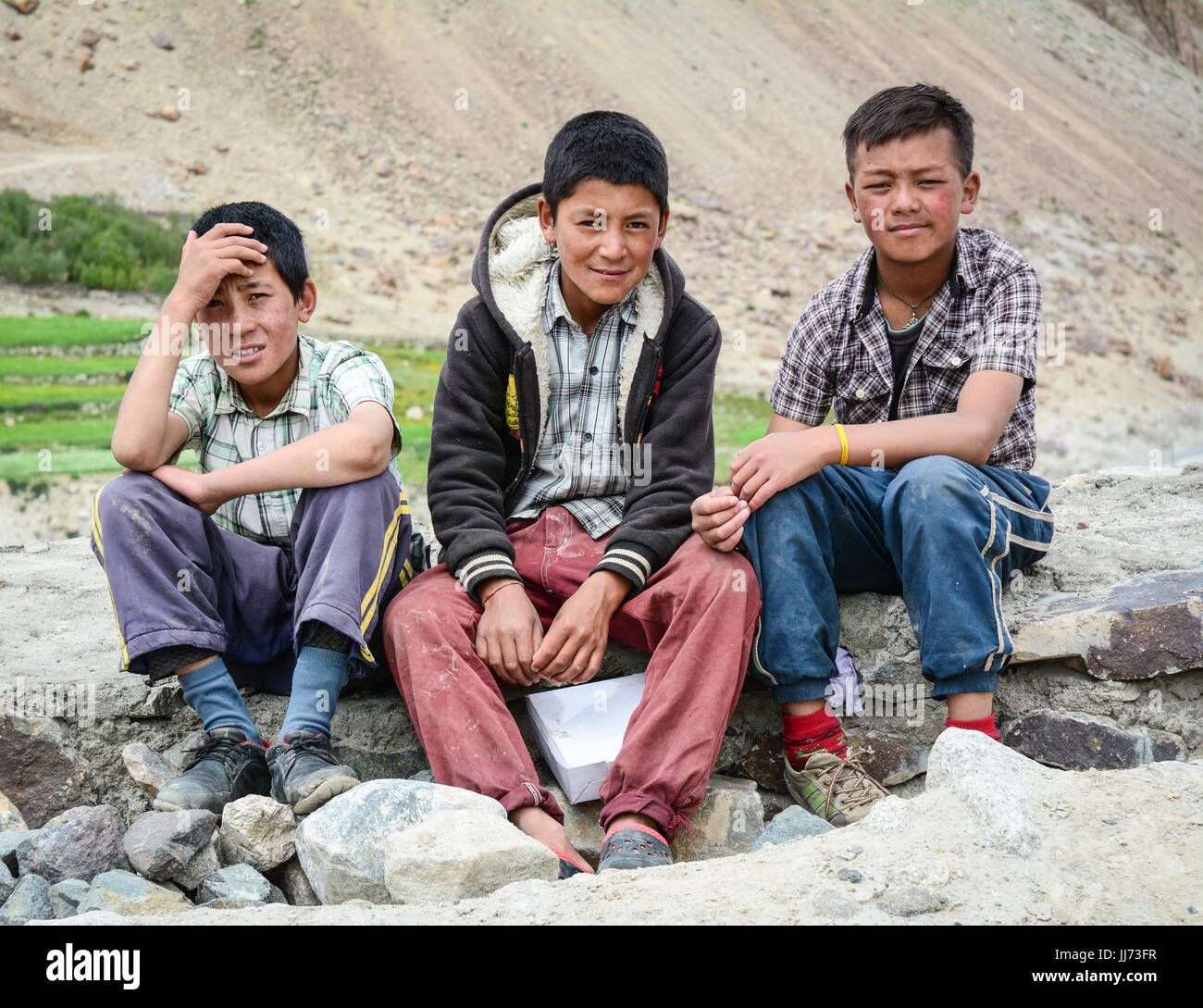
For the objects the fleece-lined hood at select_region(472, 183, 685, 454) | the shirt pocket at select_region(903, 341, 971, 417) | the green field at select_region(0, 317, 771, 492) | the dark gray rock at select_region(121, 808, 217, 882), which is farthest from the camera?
the green field at select_region(0, 317, 771, 492)

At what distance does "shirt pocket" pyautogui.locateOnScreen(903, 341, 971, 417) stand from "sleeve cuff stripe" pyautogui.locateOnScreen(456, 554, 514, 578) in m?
1.13

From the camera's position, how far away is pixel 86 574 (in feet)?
11.7

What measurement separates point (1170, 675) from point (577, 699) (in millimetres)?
1418

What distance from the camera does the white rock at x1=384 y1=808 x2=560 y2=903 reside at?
5.95 feet

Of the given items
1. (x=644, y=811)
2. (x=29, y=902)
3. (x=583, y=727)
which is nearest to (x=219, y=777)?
(x=29, y=902)

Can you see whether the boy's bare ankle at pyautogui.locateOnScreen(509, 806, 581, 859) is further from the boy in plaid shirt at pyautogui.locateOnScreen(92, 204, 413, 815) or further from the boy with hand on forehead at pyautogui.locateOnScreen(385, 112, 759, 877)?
the boy in plaid shirt at pyautogui.locateOnScreen(92, 204, 413, 815)

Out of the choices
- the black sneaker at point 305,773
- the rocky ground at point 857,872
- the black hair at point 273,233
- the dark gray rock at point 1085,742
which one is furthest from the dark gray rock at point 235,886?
the dark gray rock at point 1085,742

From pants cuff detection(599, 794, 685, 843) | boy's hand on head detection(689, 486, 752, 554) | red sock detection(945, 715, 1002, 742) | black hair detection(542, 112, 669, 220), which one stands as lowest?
pants cuff detection(599, 794, 685, 843)

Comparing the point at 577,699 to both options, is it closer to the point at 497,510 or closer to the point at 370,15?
the point at 497,510

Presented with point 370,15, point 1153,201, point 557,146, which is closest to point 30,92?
point 370,15

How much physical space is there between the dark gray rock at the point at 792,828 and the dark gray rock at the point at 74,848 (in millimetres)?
1275

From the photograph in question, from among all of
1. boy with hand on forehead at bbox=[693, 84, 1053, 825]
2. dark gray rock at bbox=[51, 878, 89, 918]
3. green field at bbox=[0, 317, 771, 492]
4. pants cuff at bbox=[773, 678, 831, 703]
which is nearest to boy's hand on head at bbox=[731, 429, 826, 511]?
boy with hand on forehead at bbox=[693, 84, 1053, 825]

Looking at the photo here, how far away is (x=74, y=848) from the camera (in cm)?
206

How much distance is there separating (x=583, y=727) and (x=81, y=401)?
8375 mm
